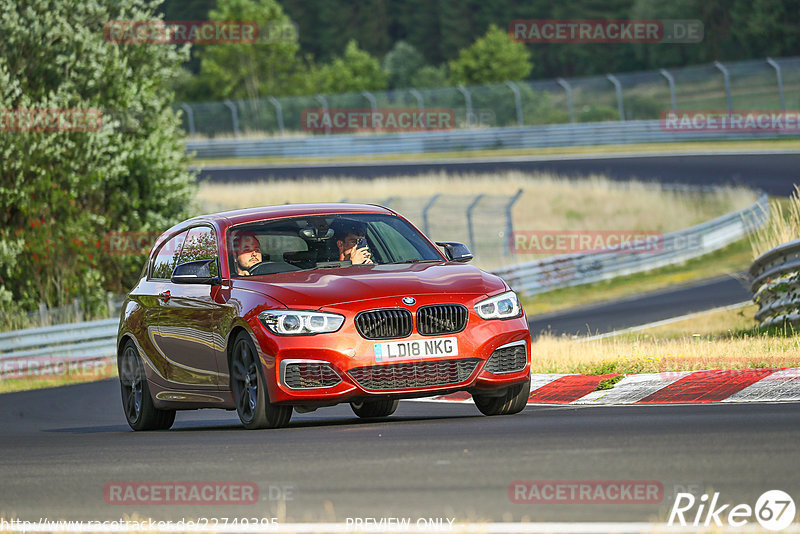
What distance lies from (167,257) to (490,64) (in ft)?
236

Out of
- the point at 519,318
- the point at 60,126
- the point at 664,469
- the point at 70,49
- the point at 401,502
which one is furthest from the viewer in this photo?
the point at 70,49

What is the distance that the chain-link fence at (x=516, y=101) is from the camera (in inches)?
1852

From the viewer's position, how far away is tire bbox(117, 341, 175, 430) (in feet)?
36.5

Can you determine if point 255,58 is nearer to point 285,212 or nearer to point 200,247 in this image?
point 200,247

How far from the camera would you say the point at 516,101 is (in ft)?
167

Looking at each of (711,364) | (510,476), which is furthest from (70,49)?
(510,476)

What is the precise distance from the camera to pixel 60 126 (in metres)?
23.9

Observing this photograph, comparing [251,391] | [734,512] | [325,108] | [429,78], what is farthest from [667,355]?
[429,78]

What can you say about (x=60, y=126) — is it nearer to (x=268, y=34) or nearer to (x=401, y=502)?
(x=401, y=502)

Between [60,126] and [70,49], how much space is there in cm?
230

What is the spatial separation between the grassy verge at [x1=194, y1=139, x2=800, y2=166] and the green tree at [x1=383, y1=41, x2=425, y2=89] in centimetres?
4125

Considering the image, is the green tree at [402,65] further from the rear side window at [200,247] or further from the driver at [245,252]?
the driver at [245,252]

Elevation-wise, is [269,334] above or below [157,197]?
above

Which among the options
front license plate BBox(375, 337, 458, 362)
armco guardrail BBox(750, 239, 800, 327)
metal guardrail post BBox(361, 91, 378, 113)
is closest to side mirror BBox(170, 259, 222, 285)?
front license plate BBox(375, 337, 458, 362)
